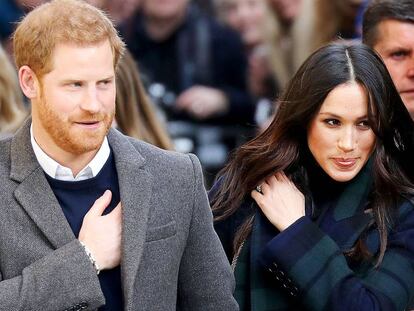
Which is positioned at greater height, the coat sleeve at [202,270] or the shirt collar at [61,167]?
the shirt collar at [61,167]

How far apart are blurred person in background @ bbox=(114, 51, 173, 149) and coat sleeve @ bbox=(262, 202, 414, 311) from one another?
1.51 meters

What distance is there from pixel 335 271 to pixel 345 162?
0.40 meters

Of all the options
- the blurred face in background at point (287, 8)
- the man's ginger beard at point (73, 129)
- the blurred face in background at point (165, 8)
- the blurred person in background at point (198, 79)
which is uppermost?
the man's ginger beard at point (73, 129)

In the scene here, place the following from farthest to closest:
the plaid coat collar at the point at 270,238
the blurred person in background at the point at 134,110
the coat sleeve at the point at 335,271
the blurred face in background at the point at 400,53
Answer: the blurred person in background at the point at 134,110 → the blurred face in background at the point at 400,53 → the plaid coat collar at the point at 270,238 → the coat sleeve at the point at 335,271

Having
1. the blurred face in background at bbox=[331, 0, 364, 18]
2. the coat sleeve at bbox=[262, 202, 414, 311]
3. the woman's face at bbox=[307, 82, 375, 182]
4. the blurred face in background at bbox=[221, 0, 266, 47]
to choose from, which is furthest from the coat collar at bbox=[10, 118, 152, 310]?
the blurred face in background at bbox=[221, 0, 266, 47]

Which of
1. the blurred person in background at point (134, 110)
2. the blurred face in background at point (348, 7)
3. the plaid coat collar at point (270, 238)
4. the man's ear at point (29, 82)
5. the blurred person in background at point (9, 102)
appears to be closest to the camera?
the man's ear at point (29, 82)

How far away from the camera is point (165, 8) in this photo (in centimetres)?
700

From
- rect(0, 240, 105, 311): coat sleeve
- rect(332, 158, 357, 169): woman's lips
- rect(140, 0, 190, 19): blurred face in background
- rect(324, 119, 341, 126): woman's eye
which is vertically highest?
rect(324, 119, 341, 126): woman's eye

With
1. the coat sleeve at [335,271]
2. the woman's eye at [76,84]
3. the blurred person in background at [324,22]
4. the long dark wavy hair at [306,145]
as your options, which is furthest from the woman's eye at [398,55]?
the woman's eye at [76,84]

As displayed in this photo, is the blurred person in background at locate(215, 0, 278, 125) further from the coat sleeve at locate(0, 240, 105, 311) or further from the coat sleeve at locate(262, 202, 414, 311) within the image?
the coat sleeve at locate(0, 240, 105, 311)

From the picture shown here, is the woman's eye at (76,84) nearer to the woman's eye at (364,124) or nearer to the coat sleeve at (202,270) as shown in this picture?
the coat sleeve at (202,270)

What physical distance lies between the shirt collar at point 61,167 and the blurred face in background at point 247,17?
359 cm

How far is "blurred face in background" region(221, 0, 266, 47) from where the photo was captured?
7070 millimetres

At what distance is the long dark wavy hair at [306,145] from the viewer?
4.12m
